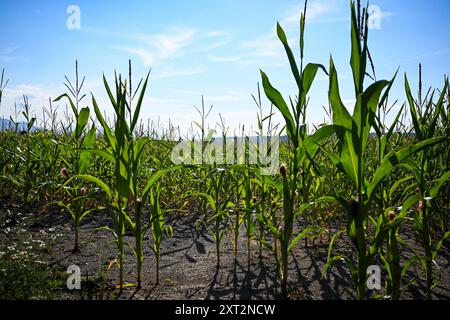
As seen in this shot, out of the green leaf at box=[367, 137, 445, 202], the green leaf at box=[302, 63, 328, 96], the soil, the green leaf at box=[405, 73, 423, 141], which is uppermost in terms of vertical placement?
the green leaf at box=[302, 63, 328, 96]

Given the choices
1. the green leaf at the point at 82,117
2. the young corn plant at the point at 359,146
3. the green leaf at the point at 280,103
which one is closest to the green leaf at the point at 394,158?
the young corn plant at the point at 359,146

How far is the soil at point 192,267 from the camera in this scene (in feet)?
Answer: 5.04

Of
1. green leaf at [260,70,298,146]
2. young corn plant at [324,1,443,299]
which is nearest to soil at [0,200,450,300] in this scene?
young corn plant at [324,1,443,299]

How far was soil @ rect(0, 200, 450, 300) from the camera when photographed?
1.54 meters

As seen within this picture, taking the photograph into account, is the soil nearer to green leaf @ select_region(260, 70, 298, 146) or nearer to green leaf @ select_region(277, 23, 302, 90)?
green leaf @ select_region(260, 70, 298, 146)

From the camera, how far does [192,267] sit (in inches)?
75.1

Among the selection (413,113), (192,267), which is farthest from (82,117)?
(413,113)

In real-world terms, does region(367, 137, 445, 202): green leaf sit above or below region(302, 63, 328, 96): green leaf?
below

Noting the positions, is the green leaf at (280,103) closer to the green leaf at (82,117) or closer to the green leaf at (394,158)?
the green leaf at (394,158)

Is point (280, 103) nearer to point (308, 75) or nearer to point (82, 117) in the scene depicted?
point (308, 75)
